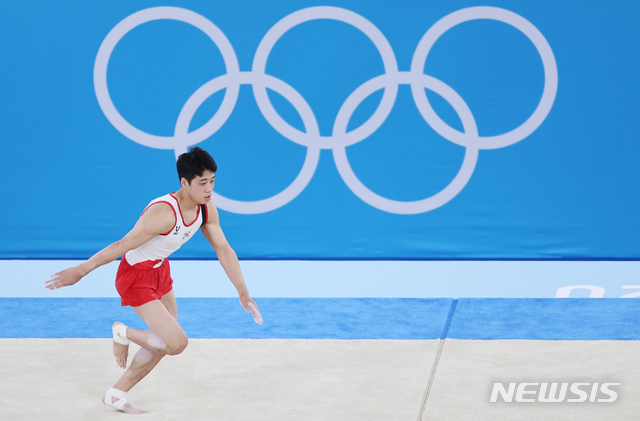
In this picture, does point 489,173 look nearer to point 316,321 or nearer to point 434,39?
point 434,39

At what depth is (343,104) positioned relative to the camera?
316 inches

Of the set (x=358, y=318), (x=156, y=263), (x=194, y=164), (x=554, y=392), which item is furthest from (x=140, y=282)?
(x=554, y=392)

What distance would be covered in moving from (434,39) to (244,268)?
3.25 m

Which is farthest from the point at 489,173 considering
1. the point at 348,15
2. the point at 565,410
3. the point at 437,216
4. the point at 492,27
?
the point at 565,410

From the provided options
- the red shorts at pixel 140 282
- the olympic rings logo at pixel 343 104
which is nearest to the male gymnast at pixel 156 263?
the red shorts at pixel 140 282

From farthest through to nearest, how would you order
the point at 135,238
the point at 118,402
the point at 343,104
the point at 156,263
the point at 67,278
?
the point at 343,104 < the point at 156,263 < the point at 118,402 < the point at 135,238 < the point at 67,278

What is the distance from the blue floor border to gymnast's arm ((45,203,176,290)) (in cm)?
174

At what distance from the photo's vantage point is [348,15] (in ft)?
25.9

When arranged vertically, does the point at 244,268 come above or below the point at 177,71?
below

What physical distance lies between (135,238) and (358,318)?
2547 mm

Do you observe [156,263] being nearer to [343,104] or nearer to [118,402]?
[118,402]

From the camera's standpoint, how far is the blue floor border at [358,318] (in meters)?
5.64

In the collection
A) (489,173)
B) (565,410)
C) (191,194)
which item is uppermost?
(489,173)

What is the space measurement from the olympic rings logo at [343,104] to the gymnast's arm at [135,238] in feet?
13.2
